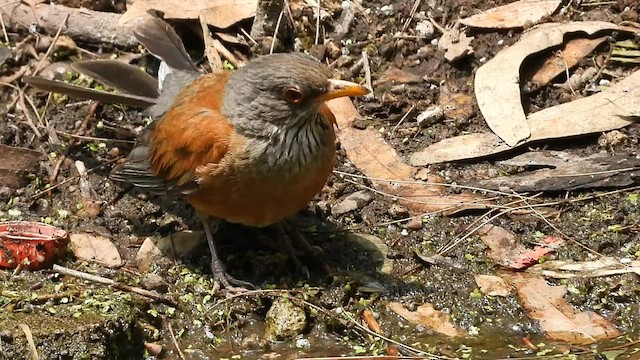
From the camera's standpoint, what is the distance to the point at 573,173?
6984 millimetres

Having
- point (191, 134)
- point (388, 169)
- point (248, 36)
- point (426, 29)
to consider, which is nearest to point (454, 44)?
point (426, 29)

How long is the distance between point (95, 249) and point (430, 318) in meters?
2.39

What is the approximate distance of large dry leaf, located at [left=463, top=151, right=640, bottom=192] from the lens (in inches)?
272

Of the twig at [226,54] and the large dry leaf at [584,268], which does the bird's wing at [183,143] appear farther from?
the large dry leaf at [584,268]

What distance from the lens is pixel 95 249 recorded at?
6.80 meters

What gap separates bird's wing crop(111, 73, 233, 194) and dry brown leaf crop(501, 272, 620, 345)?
215cm

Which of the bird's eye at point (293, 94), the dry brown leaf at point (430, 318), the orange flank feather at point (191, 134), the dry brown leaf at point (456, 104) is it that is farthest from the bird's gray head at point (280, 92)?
the dry brown leaf at point (456, 104)

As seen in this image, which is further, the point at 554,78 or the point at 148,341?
the point at 554,78

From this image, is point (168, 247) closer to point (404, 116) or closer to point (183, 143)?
point (183, 143)

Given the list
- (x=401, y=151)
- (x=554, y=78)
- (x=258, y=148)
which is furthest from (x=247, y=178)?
(x=554, y=78)

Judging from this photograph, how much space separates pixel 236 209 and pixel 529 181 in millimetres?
2206

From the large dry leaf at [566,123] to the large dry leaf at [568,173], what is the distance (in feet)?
0.58

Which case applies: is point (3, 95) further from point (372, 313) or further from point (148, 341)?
point (372, 313)

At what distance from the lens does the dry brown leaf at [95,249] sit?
6.71 metres
